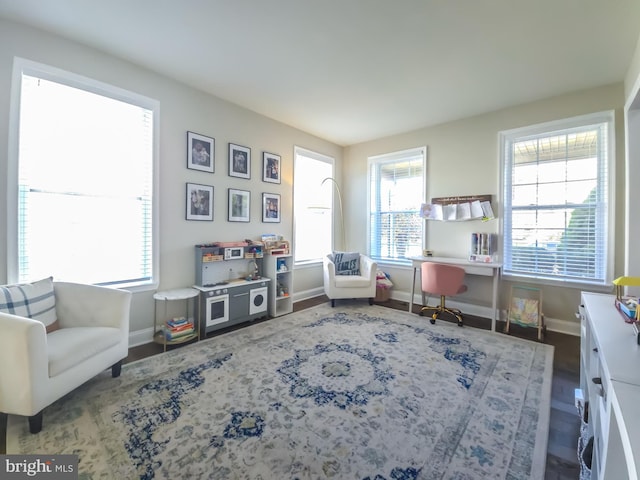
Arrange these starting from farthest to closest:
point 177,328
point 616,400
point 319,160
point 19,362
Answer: point 319,160, point 177,328, point 19,362, point 616,400

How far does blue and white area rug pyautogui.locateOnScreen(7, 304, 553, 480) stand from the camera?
1383mm

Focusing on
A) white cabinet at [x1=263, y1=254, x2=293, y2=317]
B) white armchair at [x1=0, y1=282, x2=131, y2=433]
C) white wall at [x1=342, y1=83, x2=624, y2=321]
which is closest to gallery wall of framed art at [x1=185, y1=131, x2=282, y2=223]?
white cabinet at [x1=263, y1=254, x2=293, y2=317]

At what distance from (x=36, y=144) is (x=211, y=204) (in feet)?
5.00

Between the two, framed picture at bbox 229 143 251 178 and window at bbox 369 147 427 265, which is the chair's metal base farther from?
framed picture at bbox 229 143 251 178

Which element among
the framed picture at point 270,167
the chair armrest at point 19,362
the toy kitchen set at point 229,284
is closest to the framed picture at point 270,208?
the framed picture at point 270,167

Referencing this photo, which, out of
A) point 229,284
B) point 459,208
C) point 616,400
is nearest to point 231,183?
point 229,284

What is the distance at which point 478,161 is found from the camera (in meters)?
3.75

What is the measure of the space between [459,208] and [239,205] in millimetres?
3089

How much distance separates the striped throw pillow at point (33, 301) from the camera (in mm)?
1813

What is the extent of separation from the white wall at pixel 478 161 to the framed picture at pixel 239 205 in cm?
248

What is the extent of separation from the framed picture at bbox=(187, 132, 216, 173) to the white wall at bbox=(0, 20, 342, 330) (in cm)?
6

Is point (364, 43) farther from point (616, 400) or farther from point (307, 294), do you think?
point (307, 294)

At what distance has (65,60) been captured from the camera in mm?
2338

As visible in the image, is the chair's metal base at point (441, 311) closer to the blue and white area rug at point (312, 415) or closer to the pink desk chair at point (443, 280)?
the pink desk chair at point (443, 280)
